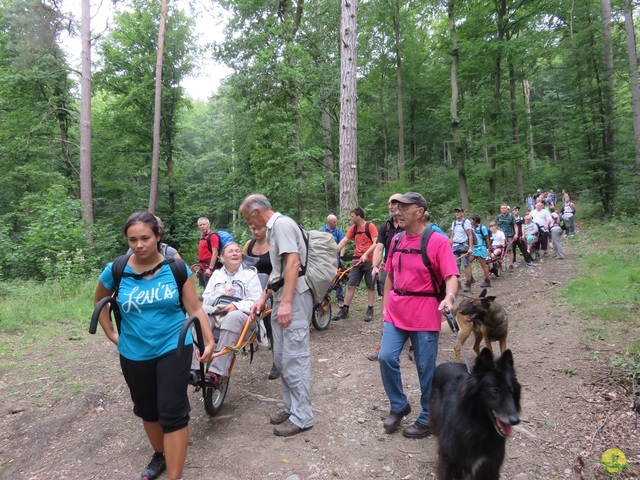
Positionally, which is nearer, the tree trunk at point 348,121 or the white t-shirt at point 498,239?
the tree trunk at point 348,121

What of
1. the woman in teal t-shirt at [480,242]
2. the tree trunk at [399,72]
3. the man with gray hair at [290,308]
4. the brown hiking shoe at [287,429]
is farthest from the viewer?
the tree trunk at [399,72]

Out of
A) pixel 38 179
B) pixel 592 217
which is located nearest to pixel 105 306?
pixel 38 179

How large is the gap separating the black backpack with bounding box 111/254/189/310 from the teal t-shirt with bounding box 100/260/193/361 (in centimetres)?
3

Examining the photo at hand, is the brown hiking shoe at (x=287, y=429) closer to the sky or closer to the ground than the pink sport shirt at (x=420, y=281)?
closer to the ground

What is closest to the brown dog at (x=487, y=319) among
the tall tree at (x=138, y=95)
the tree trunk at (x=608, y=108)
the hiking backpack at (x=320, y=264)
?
the hiking backpack at (x=320, y=264)

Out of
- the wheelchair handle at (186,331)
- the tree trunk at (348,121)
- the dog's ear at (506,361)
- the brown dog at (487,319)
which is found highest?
the tree trunk at (348,121)

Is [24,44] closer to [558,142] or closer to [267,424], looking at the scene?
[267,424]

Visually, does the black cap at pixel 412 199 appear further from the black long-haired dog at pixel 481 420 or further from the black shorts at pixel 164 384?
the black shorts at pixel 164 384

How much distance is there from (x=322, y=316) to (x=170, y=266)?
4351mm

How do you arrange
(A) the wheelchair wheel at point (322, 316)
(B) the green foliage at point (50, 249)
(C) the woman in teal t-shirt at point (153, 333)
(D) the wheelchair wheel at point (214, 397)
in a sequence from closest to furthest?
(C) the woman in teal t-shirt at point (153, 333) < (D) the wheelchair wheel at point (214, 397) < (A) the wheelchair wheel at point (322, 316) < (B) the green foliage at point (50, 249)

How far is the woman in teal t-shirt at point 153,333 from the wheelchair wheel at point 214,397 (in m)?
0.96

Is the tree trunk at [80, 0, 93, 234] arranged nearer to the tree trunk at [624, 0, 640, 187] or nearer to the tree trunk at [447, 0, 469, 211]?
the tree trunk at [447, 0, 469, 211]

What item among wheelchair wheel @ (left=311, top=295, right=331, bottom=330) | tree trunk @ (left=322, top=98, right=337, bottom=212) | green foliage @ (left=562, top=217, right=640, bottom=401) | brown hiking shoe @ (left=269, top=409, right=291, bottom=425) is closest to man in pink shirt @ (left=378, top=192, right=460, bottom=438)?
brown hiking shoe @ (left=269, top=409, right=291, bottom=425)

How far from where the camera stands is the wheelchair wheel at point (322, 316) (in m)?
6.38
